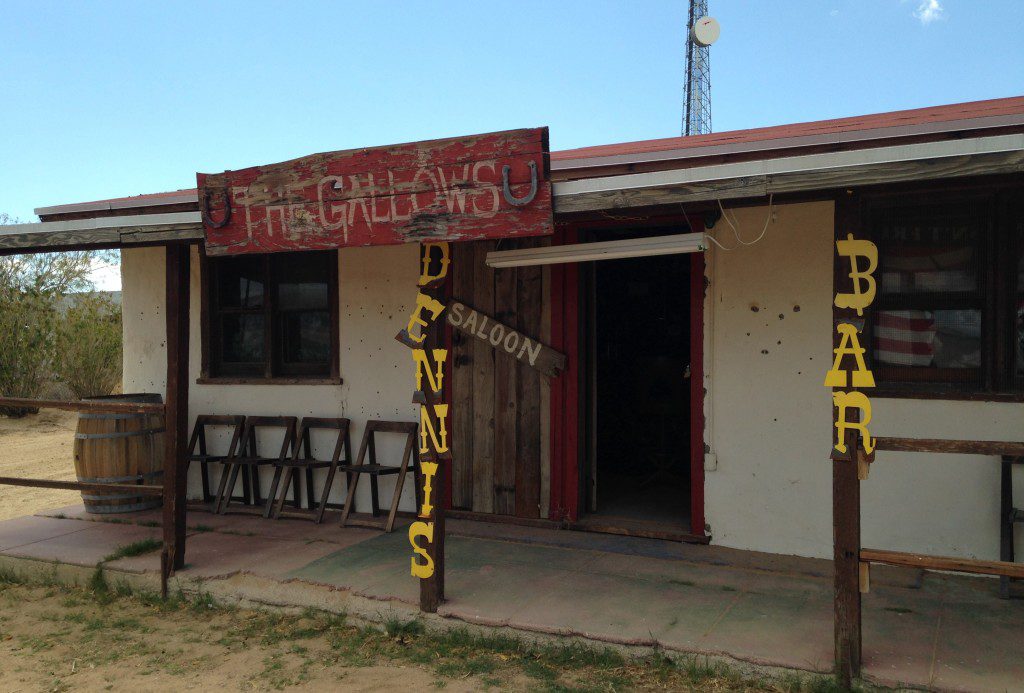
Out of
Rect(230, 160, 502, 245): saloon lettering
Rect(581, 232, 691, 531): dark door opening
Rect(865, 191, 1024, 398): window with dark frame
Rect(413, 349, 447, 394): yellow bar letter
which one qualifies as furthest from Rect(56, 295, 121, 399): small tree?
Rect(865, 191, 1024, 398): window with dark frame

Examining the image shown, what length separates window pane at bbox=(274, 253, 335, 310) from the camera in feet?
21.3

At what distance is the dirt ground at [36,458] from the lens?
8.07 m

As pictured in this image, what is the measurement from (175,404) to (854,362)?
3.99 metres

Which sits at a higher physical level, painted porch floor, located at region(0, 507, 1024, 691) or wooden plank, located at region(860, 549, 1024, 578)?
wooden plank, located at region(860, 549, 1024, 578)

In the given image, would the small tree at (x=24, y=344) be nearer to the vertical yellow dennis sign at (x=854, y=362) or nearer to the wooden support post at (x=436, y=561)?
the wooden support post at (x=436, y=561)

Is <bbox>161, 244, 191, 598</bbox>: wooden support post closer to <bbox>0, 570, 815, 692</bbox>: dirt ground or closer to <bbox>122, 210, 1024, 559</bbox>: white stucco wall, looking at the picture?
<bbox>0, 570, 815, 692</bbox>: dirt ground

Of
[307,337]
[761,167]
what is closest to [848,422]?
[761,167]

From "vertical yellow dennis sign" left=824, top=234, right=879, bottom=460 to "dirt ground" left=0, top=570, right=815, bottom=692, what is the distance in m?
1.09

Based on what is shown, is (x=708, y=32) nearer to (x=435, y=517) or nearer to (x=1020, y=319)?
(x=1020, y=319)

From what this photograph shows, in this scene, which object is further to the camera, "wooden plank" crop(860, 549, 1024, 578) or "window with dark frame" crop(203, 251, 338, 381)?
"window with dark frame" crop(203, 251, 338, 381)

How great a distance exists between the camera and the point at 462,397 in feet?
19.6

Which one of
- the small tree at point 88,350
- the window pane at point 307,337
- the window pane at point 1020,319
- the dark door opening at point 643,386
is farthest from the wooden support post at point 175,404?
the small tree at point 88,350

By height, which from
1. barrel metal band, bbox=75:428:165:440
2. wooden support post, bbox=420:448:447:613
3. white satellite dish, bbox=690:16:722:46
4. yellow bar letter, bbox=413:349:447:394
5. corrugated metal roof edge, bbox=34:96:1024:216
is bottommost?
wooden support post, bbox=420:448:447:613

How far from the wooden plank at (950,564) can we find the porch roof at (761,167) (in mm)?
1552
